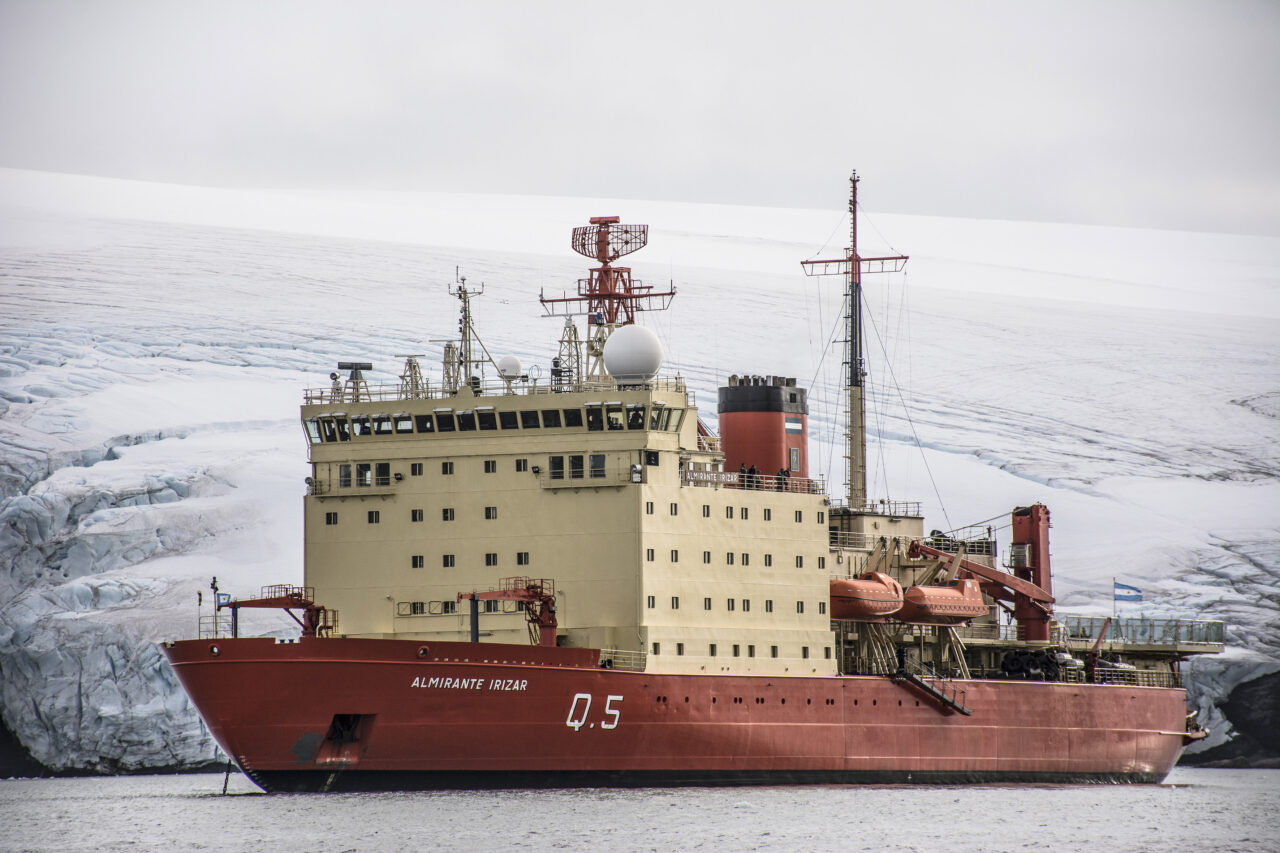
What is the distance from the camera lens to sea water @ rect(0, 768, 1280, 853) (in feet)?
77.8

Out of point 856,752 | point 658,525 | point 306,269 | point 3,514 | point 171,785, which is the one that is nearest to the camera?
point 658,525

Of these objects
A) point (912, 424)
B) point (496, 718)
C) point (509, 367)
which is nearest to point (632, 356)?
point (509, 367)

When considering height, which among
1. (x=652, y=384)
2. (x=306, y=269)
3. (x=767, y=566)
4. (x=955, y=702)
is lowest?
(x=955, y=702)

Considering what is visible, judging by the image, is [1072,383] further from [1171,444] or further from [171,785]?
[171,785]

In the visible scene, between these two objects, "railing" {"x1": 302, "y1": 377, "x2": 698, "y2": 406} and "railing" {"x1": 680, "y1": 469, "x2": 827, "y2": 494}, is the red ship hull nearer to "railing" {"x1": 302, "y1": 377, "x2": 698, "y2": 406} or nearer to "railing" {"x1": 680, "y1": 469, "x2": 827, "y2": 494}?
"railing" {"x1": 680, "y1": 469, "x2": 827, "y2": 494}

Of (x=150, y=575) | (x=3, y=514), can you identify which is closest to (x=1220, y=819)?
(x=150, y=575)

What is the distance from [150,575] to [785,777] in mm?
23014

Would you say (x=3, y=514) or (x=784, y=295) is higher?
(x=784, y=295)

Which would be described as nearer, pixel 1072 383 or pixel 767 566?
pixel 767 566

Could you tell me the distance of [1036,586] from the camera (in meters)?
37.1

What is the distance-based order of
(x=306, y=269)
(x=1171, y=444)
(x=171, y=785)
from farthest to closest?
(x=306, y=269), (x=1171, y=444), (x=171, y=785)

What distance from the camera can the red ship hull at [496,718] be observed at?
26.3m

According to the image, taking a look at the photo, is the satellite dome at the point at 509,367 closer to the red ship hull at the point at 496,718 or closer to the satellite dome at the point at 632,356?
the satellite dome at the point at 632,356

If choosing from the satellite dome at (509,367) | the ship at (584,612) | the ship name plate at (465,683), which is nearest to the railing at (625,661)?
the ship at (584,612)
